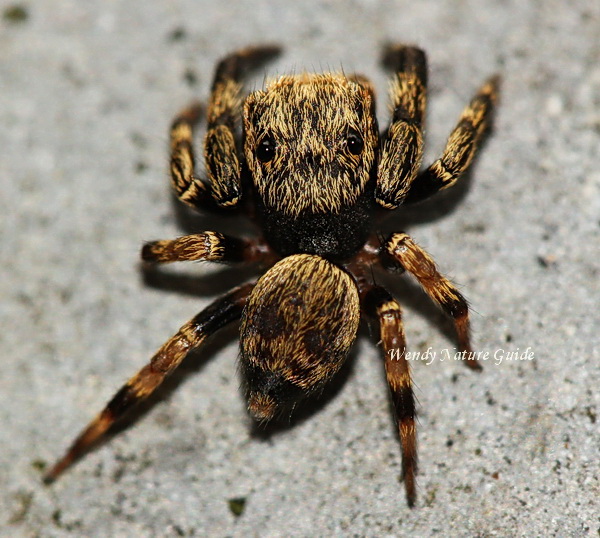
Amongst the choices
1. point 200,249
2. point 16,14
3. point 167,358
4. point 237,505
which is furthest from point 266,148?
point 16,14

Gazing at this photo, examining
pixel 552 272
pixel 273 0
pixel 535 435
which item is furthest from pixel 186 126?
pixel 535 435

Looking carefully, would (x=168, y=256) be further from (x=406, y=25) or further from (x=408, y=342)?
(x=406, y=25)

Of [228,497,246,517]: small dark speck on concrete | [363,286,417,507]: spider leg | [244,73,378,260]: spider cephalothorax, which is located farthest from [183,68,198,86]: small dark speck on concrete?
[228,497,246,517]: small dark speck on concrete

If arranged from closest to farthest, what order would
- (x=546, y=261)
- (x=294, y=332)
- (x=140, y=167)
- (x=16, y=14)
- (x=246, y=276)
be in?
(x=294, y=332) → (x=546, y=261) → (x=246, y=276) → (x=140, y=167) → (x=16, y=14)

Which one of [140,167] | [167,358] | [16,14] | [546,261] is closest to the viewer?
[167,358]

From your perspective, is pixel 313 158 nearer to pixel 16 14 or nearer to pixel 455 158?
pixel 455 158

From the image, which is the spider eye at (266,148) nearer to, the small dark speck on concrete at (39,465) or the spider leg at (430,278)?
the spider leg at (430,278)

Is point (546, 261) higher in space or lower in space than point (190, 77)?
lower
